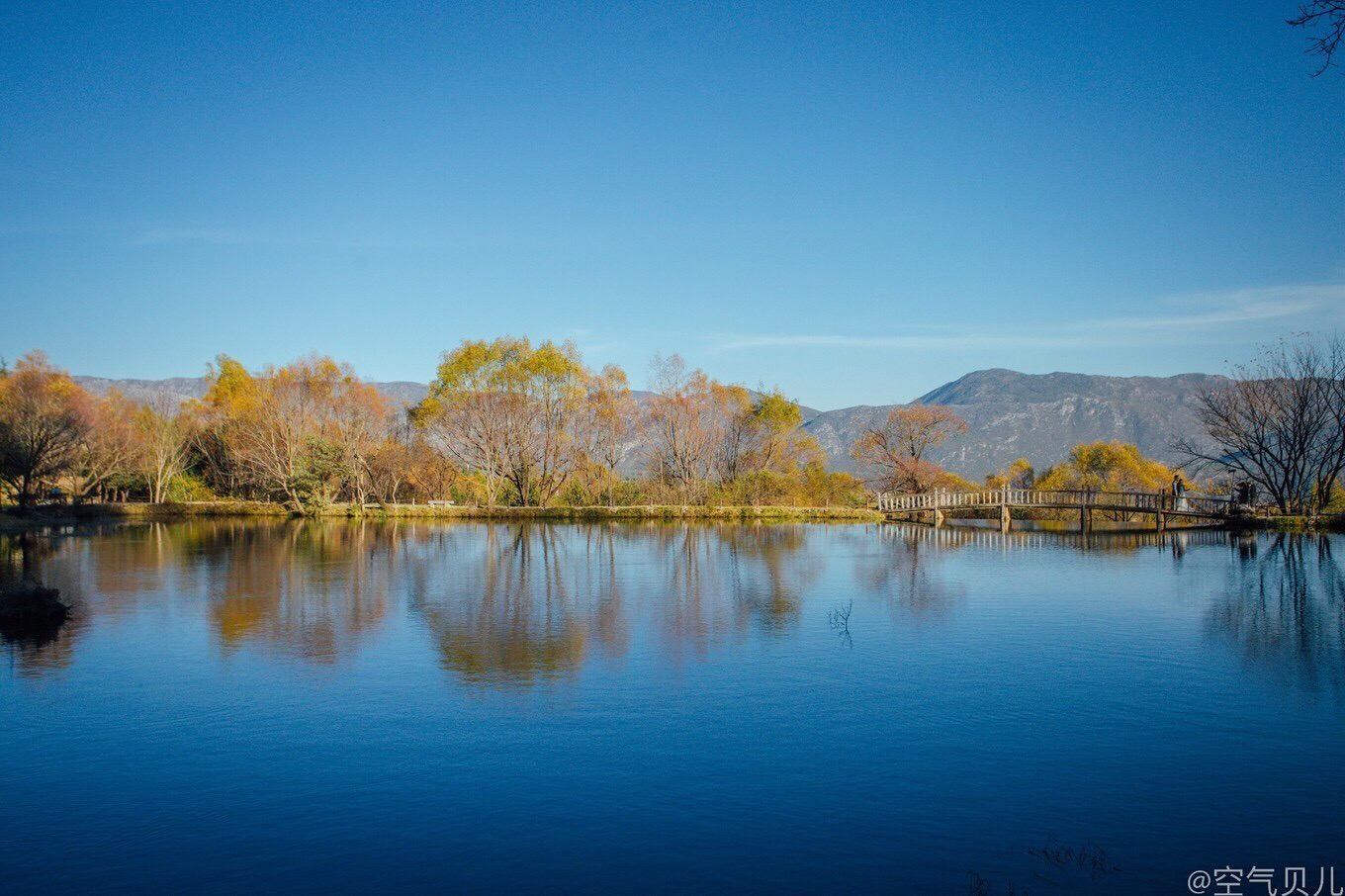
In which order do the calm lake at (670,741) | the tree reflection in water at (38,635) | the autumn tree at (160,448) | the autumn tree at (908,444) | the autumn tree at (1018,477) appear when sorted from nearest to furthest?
the calm lake at (670,741) < the tree reflection in water at (38,635) < the autumn tree at (908,444) < the autumn tree at (160,448) < the autumn tree at (1018,477)

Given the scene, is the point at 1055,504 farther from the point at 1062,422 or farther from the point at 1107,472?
the point at 1062,422

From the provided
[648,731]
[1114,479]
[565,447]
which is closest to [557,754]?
[648,731]

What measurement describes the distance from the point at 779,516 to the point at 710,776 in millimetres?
41750

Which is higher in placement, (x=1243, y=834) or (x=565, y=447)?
(x=565, y=447)

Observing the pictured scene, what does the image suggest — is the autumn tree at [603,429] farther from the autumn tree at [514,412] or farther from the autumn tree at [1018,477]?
the autumn tree at [1018,477]

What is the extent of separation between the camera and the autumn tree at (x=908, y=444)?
179ft

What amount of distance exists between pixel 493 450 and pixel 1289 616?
4352 centimetres

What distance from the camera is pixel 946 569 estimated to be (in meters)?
26.4

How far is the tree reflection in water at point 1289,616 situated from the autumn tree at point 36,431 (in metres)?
47.0

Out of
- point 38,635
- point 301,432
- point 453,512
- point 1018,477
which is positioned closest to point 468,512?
point 453,512

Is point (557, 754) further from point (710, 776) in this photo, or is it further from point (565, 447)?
point (565, 447)

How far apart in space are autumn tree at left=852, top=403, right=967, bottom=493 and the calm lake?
33.6 metres

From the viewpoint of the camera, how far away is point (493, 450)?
54938 millimetres

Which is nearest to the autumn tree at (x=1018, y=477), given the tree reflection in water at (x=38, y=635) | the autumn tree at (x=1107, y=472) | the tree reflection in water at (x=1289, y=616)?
the autumn tree at (x=1107, y=472)
